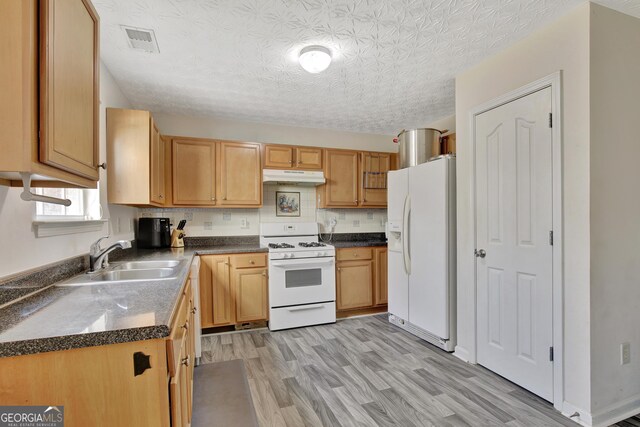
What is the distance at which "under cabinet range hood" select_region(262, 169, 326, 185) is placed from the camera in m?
3.55

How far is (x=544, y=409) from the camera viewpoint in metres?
1.89

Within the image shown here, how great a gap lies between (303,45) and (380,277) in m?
2.75

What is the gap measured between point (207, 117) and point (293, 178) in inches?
49.3

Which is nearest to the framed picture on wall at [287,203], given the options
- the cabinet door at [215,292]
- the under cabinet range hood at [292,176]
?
the under cabinet range hood at [292,176]

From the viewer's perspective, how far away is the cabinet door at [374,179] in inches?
161

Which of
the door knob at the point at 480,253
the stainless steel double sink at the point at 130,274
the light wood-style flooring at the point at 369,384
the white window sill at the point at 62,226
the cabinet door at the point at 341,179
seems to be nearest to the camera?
the white window sill at the point at 62,226

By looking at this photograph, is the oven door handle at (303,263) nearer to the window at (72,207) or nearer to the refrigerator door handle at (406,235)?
the refrigerator door handle at (406,235)

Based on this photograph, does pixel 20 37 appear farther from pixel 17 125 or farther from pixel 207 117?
pixel 207 117

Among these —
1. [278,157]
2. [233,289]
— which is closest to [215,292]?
[233,289]

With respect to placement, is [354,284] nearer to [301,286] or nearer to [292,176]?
[301,286]

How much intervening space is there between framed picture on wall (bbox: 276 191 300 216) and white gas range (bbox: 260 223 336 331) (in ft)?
1.75

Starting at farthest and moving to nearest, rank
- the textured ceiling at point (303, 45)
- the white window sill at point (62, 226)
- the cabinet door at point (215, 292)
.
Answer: the cabinet door at point (215, 292)
the textured ceiling at point (303, 45)
the white window sill at point (62, 226)

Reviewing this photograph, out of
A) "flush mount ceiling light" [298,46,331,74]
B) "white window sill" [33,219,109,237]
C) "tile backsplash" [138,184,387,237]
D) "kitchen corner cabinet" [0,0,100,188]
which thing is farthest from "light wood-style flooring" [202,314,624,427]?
"flush mount ceiling light" [298,46,331,74]

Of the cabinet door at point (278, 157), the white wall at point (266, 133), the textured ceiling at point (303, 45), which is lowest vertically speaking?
the cabinet door at point (278, 157)
